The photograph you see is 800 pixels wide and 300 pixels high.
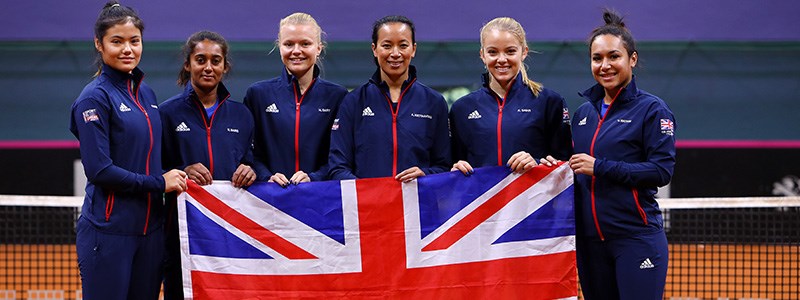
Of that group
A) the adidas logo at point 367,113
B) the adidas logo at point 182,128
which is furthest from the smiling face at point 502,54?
the adidas logo at point 182,128

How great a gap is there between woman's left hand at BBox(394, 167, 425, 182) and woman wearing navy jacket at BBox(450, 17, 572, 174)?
19cm

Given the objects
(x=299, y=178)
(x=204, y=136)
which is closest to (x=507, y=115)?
(x=299, y=178)

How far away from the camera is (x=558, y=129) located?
4531 mm

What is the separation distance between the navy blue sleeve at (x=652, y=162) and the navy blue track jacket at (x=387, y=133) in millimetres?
866

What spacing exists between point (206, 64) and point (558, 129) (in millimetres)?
1856

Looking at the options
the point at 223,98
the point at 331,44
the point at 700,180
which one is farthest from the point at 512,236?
the point at 700,180

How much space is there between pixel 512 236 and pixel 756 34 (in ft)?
24.8

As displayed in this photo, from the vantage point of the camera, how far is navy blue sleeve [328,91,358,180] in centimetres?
448

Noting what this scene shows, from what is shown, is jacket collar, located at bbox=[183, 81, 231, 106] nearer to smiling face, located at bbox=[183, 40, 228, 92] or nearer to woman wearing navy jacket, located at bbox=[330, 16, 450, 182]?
smiling face, located at bbox=[183, 40, 228, 92]

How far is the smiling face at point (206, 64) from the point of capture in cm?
455

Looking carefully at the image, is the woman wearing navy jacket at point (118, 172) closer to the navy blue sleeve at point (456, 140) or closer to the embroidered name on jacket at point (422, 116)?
the embroidered name on jacket at point (422, 116)

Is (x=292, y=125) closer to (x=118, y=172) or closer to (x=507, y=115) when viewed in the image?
(x=118, y=172)

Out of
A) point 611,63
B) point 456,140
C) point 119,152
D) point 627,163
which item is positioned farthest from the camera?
point 456,140

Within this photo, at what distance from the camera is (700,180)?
11078 mm
